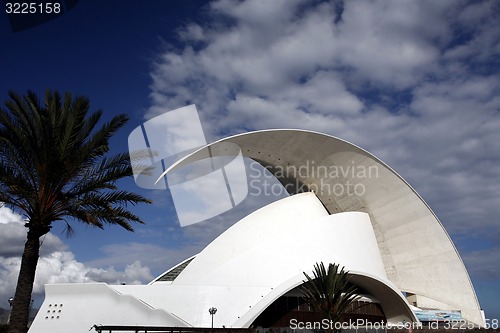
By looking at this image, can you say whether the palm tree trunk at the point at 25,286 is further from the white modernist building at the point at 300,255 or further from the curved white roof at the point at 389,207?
the curved white roof at the point at 389,207

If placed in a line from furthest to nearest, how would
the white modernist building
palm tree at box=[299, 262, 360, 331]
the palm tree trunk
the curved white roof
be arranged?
the curved white roof < the white modernist building < palm tree at box=[299, 262, 360, 331] < the palm tree trunk

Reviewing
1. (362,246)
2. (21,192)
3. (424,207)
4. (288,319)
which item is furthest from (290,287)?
(21,192)

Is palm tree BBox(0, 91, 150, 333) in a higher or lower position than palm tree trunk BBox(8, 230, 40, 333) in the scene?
higher

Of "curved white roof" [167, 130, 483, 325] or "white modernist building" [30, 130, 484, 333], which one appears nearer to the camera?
"white modernist building" [30, 130, 484, 333]

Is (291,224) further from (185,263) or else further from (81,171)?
(81,171)

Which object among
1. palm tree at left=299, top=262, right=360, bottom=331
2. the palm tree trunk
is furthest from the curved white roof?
the palm tree trunk

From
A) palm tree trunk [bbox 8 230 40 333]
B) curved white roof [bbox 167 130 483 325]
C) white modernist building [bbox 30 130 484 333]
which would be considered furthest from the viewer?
Answer: curved white roof [bbox 167 130 483 325]

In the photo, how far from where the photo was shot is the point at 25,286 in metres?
10.2

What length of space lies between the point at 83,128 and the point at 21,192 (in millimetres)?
2182

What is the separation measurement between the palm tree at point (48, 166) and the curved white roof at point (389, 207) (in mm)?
10747

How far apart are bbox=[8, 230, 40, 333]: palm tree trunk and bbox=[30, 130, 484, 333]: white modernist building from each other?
19.3 feet

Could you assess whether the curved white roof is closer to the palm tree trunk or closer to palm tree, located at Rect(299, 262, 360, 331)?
palm tree, located at Rect(299, 262, 360, 331)

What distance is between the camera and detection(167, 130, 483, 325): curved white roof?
22.1 m

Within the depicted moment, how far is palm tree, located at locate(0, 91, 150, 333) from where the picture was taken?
10555 millimetres
